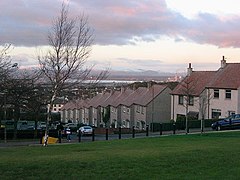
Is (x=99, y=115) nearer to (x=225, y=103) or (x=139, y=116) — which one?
(x=139, y=116)

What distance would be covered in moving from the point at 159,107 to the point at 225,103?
1394cm

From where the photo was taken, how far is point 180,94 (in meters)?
61.4

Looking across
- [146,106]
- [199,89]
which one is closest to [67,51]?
[199,89]

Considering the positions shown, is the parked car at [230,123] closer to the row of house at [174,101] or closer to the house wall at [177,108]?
the row of house at [174,101]

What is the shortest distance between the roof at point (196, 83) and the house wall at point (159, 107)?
11.0 ft

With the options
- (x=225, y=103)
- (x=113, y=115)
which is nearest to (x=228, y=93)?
(x=225, y=103)

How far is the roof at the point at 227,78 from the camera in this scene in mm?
54812

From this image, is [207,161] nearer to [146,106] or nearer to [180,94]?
[180,94]

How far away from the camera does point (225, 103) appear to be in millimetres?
55156

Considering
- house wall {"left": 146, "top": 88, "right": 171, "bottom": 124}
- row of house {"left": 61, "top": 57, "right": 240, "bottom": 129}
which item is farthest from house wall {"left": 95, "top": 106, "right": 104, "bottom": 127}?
house wall {"left": 146, "top": 88, "right": 171, "bottom": 124}

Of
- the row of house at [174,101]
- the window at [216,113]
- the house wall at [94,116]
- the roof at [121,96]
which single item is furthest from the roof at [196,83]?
the house wall at [94,116]

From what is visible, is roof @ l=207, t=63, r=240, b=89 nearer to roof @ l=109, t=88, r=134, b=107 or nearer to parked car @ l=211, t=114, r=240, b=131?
parked car @ l=211, t=114, r=240, b=131

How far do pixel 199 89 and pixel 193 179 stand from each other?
165ft

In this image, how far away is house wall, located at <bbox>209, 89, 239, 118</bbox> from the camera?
53.8 metres
